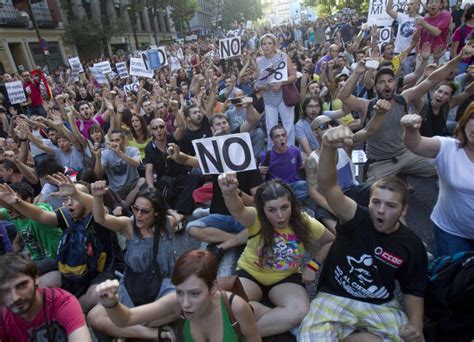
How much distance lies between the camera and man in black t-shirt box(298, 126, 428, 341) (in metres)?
2.05

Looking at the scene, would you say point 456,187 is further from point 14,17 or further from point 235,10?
point 235,10

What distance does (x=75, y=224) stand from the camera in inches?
113

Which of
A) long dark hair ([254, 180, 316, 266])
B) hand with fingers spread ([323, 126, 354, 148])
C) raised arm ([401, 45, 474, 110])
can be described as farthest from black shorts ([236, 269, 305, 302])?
raised arm ([401, 45, 474, 110])

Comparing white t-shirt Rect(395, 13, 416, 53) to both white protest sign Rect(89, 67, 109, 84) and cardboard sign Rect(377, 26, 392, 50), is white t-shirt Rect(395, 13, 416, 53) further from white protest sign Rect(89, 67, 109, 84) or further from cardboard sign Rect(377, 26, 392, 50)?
white protest sign Rect(89, 67, 109, 84)

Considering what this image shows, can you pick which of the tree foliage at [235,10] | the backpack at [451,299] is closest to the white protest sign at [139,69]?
the backpack at [451,299]

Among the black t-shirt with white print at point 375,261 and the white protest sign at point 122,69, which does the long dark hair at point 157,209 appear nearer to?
the black t-shirt with white print at point 375,261

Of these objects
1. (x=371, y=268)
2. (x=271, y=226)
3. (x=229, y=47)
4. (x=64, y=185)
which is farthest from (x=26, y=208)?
(x=229, y=47)

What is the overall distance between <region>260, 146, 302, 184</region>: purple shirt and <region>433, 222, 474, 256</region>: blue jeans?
1821 millimetres

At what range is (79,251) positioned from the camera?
279 centimetres

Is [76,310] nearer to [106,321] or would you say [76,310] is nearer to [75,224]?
[106,321]

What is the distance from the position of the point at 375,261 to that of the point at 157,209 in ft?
5.55

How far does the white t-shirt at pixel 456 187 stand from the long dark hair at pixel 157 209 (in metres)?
2.17

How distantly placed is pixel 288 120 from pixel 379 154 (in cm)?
188

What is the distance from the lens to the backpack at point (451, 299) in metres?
2.06
